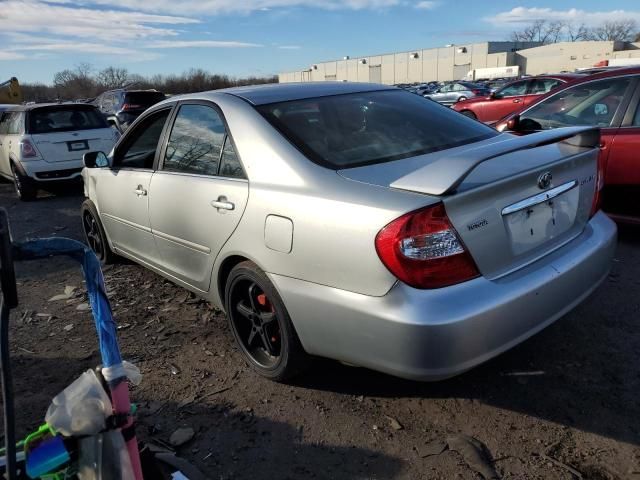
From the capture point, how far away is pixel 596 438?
2.45 m

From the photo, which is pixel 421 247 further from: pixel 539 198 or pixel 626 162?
pixel 626 162

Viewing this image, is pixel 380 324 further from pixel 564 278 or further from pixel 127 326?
pixel 127 326

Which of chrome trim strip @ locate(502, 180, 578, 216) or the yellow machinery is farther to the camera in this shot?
the yellow machinery

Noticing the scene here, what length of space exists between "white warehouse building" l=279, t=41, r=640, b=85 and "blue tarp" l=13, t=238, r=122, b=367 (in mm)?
65789

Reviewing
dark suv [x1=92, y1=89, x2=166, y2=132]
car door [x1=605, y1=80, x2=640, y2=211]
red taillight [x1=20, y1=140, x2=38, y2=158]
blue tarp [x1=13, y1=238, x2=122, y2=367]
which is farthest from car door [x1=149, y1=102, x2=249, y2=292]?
dark suv [x1=92, y1=89, x2=166, y2=132]

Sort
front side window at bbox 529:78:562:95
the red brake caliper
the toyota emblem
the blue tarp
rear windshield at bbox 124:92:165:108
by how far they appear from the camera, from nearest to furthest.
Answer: the blue tarp < the toyota emblem < the red brake caliper < front side window at bbox 529:78:562:95 < rear windshield at bbox 124:92:165:108

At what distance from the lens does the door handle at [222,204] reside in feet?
9.73

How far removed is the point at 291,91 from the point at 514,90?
1236 centimetres

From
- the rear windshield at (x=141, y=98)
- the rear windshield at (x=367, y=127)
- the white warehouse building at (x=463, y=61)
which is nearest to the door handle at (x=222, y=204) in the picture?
the rear windshield at (x=367, y=127)

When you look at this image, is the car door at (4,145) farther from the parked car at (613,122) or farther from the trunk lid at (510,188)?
the trunk lid at (510,188)

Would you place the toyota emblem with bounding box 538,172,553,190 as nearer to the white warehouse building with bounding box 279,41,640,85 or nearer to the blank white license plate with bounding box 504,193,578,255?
the blank white license plate with bounding box 504,193,578,255

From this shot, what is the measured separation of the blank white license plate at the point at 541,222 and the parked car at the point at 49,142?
8.39 m

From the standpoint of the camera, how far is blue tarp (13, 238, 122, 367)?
1.52 meters

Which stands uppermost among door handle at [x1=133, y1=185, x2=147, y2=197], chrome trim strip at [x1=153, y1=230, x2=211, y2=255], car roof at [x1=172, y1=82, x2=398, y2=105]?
car roof at [x1=172, y1=82, x2=398, y2=105]
